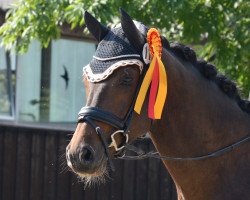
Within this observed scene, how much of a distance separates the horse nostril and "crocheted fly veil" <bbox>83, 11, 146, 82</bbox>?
38 centimetres

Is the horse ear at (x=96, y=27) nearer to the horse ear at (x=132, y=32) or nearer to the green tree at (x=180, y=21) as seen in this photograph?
the horse ear at (x=132, y=32)

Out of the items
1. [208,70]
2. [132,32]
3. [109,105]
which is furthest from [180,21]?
[109,105]

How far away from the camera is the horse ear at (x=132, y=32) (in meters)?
4.09

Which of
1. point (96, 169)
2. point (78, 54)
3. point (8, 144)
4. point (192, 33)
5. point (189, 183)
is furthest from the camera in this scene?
point (78, 54)

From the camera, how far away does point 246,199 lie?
13.8 ft

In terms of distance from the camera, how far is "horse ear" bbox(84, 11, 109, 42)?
168 inches

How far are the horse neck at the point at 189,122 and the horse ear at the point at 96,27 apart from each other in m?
0.37

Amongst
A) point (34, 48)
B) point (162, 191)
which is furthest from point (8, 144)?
point (162, 191)

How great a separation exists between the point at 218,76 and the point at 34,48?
18.0 feet

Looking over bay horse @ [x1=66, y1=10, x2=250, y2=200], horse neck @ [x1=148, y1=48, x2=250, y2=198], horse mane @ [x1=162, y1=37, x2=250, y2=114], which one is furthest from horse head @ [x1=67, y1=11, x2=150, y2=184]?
horse mane @ [x1=162, y1=37, x2=250, y2=114]

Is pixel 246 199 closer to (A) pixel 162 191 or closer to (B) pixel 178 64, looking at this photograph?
(B) pixel 178 64

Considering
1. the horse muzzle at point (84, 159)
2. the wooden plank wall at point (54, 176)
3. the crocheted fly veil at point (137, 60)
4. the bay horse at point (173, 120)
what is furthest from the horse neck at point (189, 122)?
the wooden plank wall at point (54, 176)

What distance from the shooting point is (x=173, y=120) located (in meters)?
4.28

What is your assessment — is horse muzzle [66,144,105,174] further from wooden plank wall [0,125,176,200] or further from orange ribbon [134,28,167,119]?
wooden plank wall [0,125,176,200]
